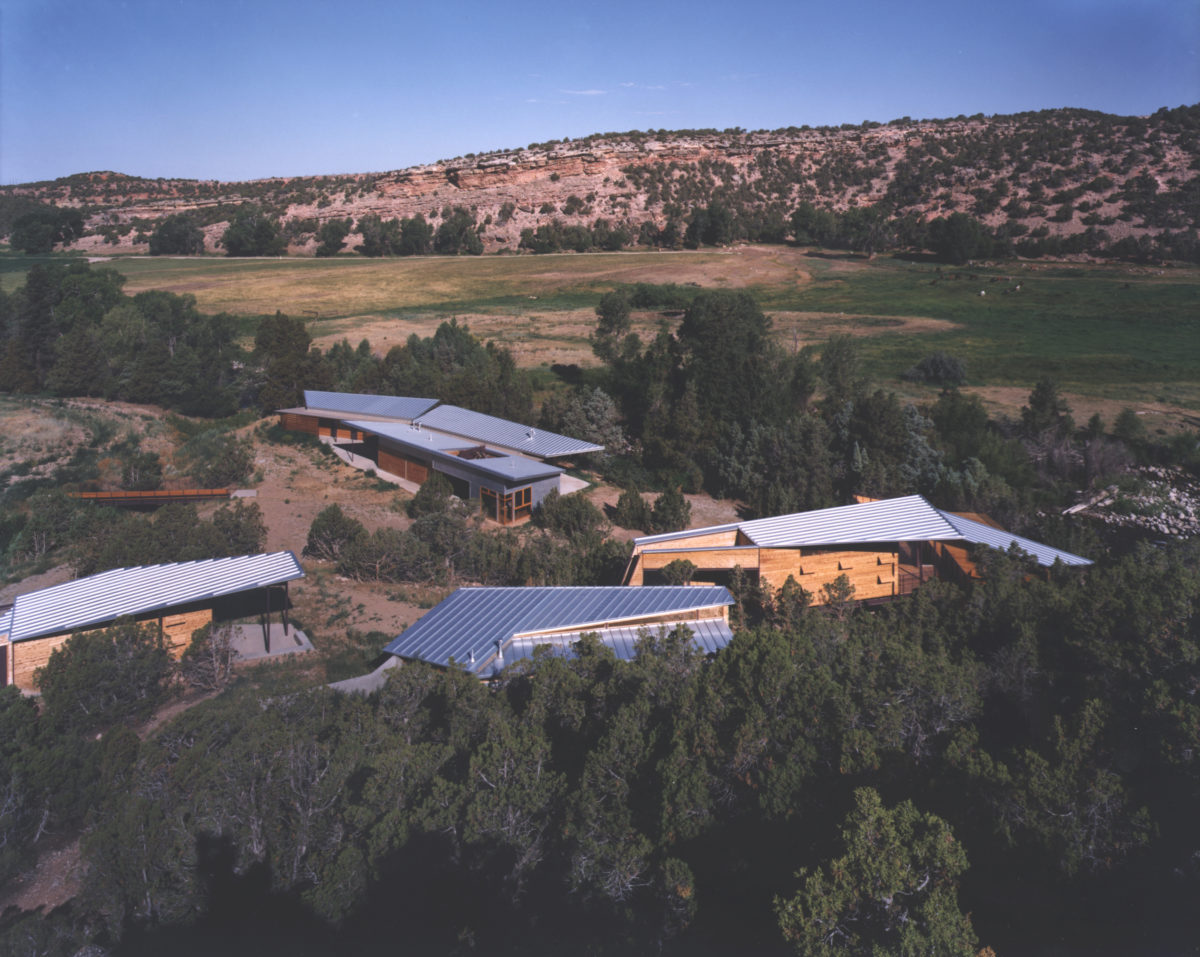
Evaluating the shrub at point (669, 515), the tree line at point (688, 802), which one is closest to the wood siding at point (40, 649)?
the tree line at point (688, 802)

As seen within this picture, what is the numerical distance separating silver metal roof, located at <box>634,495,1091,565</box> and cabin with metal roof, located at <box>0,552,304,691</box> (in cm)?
Answer: 676

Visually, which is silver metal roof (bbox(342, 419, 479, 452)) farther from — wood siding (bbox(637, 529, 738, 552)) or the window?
wood siding (bbox(637, 529, 738, 552))

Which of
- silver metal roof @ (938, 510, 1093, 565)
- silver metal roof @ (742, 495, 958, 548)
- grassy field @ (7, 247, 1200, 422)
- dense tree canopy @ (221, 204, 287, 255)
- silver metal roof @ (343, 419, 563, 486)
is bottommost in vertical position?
silver metal roof @ (343, 419, 563, 486)

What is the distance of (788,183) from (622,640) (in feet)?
225

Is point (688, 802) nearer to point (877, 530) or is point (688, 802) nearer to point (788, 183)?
point (877, 530)

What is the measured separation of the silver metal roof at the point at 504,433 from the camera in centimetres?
2208

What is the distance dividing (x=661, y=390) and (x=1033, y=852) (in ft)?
67.7

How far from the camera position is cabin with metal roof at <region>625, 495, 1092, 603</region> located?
1297cm

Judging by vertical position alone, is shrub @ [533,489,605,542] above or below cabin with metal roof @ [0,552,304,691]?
below

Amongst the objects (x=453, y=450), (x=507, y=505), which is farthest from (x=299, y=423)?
(x=507, y=505)

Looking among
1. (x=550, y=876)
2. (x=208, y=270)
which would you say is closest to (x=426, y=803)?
(x=550, y=876)

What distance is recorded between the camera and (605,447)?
81.8 ft

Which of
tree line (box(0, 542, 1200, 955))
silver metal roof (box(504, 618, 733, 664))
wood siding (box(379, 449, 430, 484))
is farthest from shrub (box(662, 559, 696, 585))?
wood siding (box(379, 449, 430, 484))

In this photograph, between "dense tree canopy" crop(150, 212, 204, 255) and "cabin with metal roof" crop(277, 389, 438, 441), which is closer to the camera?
"cabin with metal roof" crop(277, 389, 438, 441)
